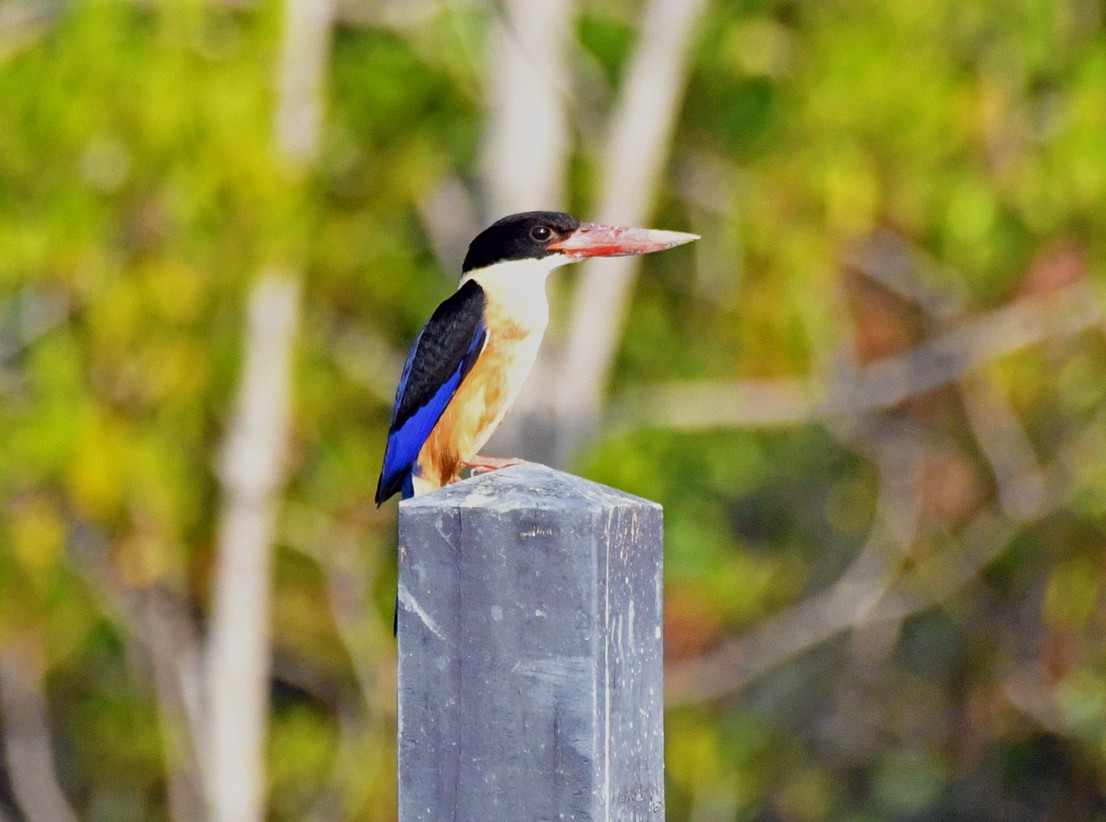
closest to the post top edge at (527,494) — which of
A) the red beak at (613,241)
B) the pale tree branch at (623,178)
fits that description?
the red beak at (613,241)

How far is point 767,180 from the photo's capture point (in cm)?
1232

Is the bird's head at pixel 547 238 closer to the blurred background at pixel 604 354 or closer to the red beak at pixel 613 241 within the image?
the red beak at pixel 613 241

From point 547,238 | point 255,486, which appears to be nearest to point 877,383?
point 255,486

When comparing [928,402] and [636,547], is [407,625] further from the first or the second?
[928,402]

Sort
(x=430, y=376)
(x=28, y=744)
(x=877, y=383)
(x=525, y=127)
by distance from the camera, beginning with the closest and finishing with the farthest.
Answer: (x=430, y=376), (x=525, y=127), (x=877, y=383), (x=28, y=744)

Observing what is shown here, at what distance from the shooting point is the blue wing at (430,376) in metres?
4.20

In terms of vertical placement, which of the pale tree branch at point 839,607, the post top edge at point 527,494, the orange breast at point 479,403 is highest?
the orange breast at point 479,403

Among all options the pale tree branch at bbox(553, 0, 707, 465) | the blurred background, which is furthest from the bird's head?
the pale tree branch at bbox(553, 0, 707, 465)

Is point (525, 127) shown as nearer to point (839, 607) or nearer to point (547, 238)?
point (839, 607)

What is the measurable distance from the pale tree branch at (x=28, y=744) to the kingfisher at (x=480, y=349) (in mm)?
9381

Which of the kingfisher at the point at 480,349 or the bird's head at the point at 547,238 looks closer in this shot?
the kingfisher at the point at 480,349

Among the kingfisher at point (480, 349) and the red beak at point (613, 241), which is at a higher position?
the red beak at point (613, 241)

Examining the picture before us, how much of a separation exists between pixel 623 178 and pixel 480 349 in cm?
749

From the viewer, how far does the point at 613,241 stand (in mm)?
4312
